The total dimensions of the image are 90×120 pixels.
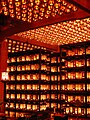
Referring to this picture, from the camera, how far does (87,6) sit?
5.88 metres

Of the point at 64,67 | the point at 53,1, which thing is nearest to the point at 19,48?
the point at 64,67

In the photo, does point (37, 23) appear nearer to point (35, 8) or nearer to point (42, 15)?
point (42, 15)

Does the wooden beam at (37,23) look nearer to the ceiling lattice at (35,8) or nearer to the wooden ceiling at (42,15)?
the wooden ceiling at (42,15)

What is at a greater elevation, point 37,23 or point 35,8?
point 35,8

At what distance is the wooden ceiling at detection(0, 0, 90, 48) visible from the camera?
625 cm

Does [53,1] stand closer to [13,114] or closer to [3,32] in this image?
[3,32]

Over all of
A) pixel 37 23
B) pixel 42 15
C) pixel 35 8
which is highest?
pixel 35 8

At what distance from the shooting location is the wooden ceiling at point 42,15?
6.25m

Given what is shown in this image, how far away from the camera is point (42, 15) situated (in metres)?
7.14

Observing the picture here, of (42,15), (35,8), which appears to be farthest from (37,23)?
(35,8)

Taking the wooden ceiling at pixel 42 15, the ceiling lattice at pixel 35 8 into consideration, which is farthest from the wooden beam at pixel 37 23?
the ceiling lattice at pixel 35 8

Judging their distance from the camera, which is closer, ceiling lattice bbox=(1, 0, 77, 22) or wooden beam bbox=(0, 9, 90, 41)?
ceiling lattice bbox=(1, 0, 77, 22)

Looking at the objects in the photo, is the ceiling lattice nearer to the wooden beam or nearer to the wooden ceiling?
the wooden ceiling

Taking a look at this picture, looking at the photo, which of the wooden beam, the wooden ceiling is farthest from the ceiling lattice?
the wooden beam
